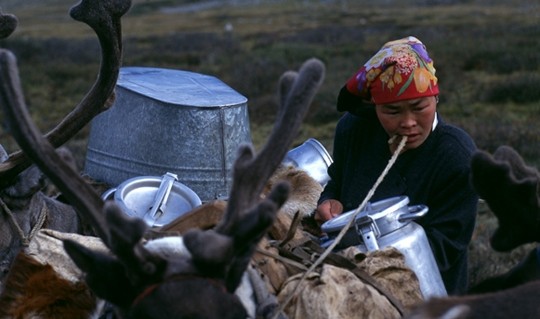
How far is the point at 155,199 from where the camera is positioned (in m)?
3.90

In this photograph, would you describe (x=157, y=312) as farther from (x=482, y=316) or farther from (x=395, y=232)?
(x=395, y=232)

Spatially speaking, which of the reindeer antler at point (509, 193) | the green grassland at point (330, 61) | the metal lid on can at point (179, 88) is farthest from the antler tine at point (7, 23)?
the green grassland at point (330, 61)

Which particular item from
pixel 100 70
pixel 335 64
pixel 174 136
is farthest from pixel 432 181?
pixel 335 64

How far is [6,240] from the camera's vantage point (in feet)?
13.5

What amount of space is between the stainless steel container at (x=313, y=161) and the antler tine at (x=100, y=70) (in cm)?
98

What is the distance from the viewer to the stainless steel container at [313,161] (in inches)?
184

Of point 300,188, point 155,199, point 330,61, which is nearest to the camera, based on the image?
point 155,199

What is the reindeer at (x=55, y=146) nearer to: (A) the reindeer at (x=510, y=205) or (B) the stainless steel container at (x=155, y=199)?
(B) the stainless steel container at (x=155, y=199)

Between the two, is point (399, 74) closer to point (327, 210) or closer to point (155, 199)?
point (327, 210)

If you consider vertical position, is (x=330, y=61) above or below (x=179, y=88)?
below

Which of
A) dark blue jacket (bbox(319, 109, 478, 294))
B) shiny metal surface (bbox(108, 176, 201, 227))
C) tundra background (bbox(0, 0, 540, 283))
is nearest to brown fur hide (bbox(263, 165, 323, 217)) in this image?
dark blue jacket (bbox(319, 109, 478, 294))

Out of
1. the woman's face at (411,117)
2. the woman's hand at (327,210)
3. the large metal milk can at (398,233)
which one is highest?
the woman's face at (411,117)

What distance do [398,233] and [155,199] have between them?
108cm

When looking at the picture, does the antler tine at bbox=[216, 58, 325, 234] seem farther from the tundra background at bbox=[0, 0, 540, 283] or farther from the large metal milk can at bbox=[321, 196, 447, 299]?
the tundra background at bbox=[0, 0, 540, 283]
